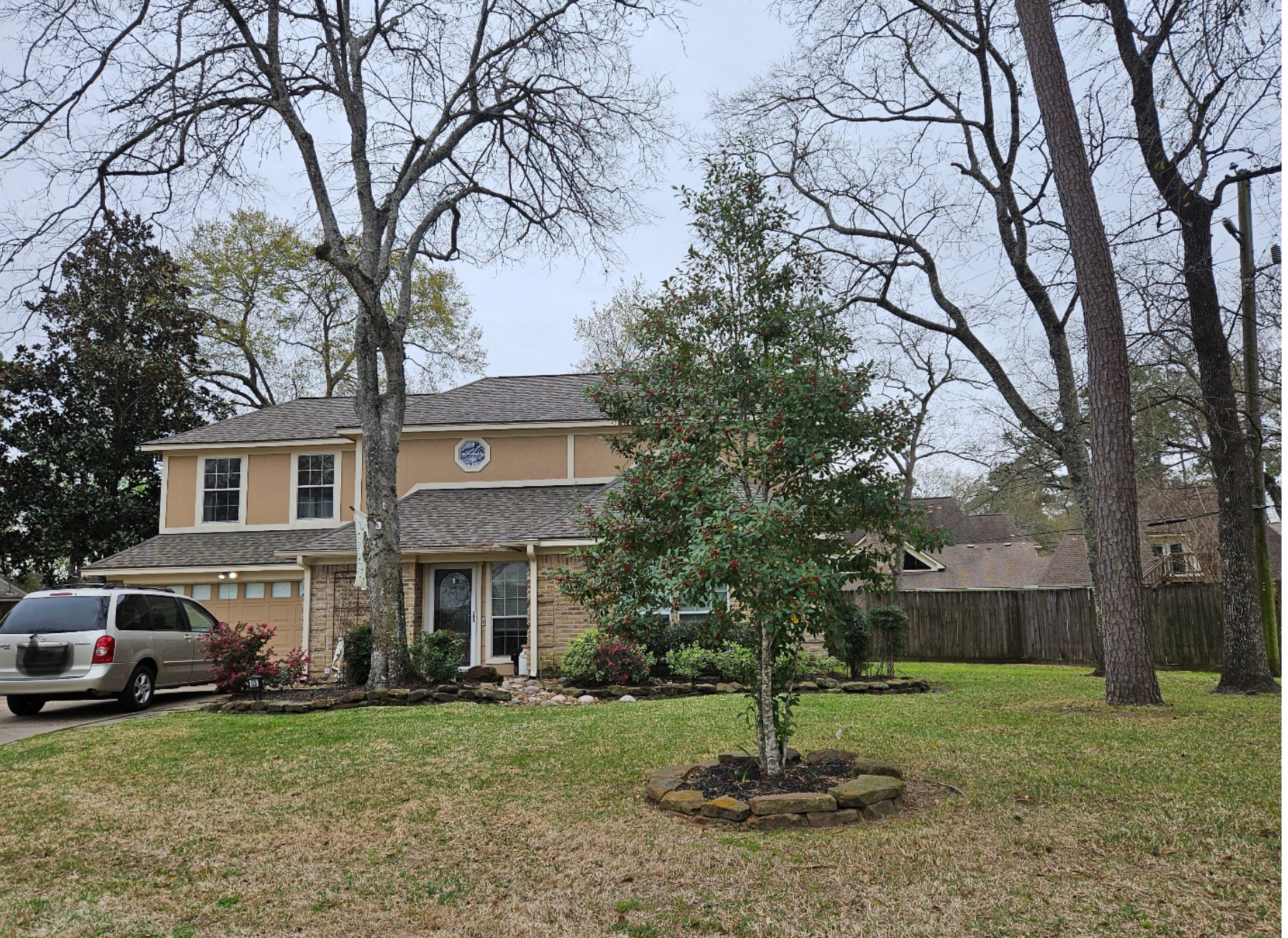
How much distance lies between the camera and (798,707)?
10.1 metres

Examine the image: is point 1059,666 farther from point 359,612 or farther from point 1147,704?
point 359,612

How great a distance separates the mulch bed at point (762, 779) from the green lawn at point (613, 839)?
450mm

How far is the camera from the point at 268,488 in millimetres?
19156

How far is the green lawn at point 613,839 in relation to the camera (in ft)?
12.5

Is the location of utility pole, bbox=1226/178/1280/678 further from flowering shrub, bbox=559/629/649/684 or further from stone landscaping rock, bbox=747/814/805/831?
stone landscaping rock, bbox=747/814/805/831

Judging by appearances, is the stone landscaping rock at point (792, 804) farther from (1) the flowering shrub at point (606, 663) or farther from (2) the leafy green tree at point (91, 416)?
(2) the leafy green tree at point (91, 416)

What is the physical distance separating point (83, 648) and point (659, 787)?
29.0 feet

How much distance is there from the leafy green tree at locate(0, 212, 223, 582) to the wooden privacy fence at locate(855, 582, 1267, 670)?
64.3 ft

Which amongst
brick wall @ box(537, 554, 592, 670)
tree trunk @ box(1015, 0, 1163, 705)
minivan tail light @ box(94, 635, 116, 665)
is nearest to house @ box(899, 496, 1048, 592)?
brick wall @ box(537, 554, 592, 670)

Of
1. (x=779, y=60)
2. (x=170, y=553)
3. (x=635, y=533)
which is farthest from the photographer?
(x=170, y=553)

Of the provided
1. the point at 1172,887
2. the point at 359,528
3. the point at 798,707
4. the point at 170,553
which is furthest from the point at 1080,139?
the point at 170,553

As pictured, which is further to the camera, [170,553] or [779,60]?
[170,553]

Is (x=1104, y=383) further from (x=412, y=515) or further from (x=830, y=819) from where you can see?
(x=412, y=515)

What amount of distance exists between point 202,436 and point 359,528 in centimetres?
891
